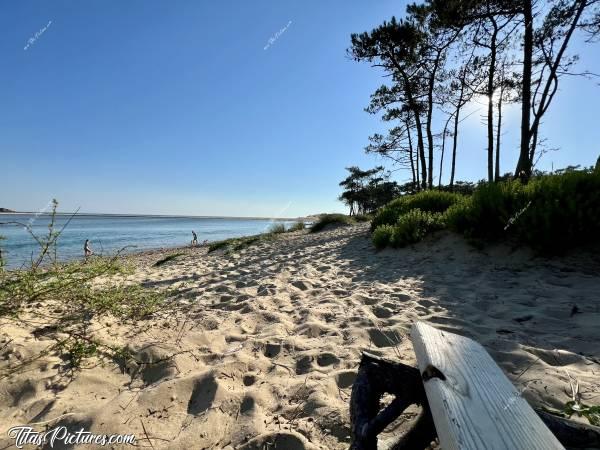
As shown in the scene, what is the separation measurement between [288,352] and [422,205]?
7.72 meters

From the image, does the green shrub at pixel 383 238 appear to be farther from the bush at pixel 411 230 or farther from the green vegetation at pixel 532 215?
the green vegetation at pixel 532 215

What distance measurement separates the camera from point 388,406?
3.71 ft

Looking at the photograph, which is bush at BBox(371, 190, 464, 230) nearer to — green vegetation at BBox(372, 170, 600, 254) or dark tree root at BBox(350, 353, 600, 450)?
green vegetation at BBox(372, 170, 600, 254)

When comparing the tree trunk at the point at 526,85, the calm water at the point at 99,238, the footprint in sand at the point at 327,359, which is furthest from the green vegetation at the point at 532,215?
the calm water at the point at 99,238

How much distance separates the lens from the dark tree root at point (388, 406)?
3.62 feet

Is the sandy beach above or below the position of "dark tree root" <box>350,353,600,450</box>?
below

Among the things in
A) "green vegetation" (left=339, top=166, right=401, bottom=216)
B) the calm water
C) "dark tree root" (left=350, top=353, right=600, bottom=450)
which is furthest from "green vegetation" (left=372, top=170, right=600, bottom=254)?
"green vegetation" (left=339, top=166, right=401, bottom=216)

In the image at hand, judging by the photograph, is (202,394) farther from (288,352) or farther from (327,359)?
(327,359)

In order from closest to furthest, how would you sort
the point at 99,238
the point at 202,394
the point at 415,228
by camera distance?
Answer: the point at 202,394, the point at 415,228, the point at 99,238

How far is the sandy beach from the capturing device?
5.92 ft

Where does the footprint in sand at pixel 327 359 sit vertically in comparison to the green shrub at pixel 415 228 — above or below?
below

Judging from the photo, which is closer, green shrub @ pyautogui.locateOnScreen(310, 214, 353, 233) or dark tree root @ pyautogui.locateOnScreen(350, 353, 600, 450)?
dark tree root @ pyautogui.locateOnScreen(350, 353, 600, 450)

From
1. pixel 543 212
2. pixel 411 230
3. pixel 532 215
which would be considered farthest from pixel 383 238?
pixel 543 212

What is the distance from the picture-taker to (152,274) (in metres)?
6.84
